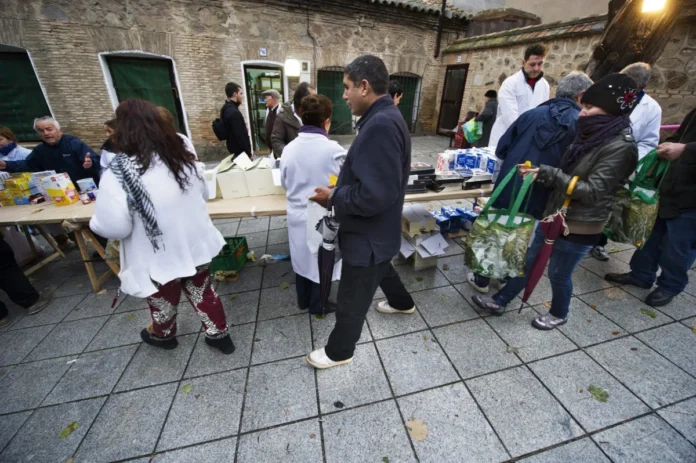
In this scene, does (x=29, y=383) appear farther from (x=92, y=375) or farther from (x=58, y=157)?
(x=58, y=157)

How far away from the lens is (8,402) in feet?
6.68

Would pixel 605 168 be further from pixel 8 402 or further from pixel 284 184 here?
pixel 8 402

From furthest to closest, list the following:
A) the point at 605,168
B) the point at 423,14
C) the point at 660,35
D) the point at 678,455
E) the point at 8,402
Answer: the point at 423,14 → the point at 660,35 → the point at 8,402 → the point at 605,168 → the point at 678,455

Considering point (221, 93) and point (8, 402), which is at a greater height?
point (221, 93)

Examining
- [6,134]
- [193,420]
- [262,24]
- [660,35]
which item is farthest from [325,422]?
[262,24]

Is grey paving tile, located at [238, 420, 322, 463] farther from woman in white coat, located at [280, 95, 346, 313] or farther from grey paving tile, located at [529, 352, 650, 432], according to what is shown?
grey paving tile, located at [529, 352, 650, 432]

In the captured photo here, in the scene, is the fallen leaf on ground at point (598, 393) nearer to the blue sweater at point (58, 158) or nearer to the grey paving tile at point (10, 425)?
the grey paving tile at point (10, 425)

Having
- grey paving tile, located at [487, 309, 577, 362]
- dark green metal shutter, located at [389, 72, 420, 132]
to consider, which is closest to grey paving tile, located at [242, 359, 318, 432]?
grey paving tile, located at [487, 309, 577, 362]

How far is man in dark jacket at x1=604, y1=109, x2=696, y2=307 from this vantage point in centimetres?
234

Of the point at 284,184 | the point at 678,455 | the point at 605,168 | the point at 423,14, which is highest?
the point at 423,14

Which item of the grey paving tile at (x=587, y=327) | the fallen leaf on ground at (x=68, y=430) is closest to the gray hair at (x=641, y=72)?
the grey paving tile at (x=587, y=327)

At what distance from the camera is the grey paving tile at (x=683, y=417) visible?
1725 mm

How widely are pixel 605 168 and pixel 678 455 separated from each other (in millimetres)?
1696

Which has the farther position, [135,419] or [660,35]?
[660,35]
